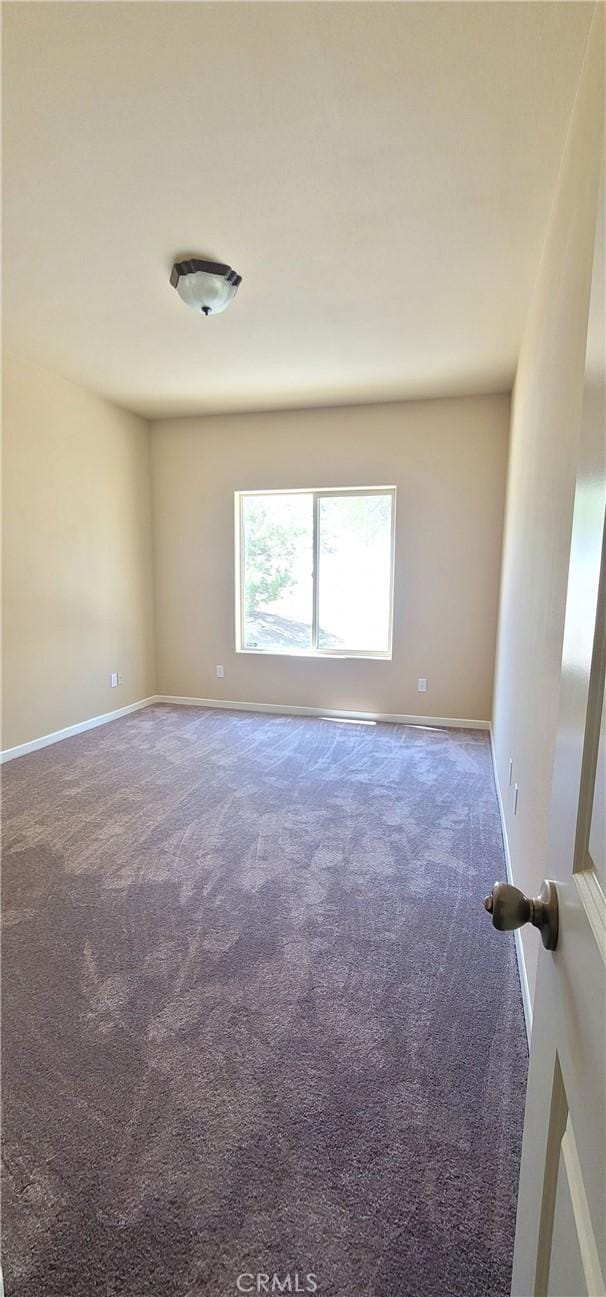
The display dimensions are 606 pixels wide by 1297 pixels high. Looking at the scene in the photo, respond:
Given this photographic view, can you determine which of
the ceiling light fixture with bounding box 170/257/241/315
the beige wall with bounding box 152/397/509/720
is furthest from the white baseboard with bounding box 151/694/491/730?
the ceiling light fixture with bounding box 170/257/241/315

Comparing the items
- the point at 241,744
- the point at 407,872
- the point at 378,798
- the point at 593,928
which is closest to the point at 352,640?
the point at 241,744

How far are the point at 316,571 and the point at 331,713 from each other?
1303 mm

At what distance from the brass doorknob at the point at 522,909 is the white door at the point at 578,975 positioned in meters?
0.02

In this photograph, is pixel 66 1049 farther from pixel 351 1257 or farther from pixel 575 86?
pixel 575 86

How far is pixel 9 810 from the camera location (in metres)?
2.87

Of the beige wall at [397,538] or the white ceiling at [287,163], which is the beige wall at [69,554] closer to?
the beige wall at [397,538]

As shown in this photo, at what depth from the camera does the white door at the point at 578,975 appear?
1.46 ft

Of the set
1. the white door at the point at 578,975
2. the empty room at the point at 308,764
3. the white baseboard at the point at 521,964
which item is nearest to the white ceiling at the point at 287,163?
the empty room at the point at 308,764

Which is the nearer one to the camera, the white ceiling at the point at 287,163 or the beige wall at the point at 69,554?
the white ceiling at the point at 287,163

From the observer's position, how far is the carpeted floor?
1.01 m

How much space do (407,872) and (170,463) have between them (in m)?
4.22

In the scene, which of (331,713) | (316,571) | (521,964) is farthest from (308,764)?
(521,964)

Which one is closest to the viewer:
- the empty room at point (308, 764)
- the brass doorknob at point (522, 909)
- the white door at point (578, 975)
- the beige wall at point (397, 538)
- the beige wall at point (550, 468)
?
the white door at point (578, 975)

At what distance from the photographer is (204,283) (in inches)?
93.9
